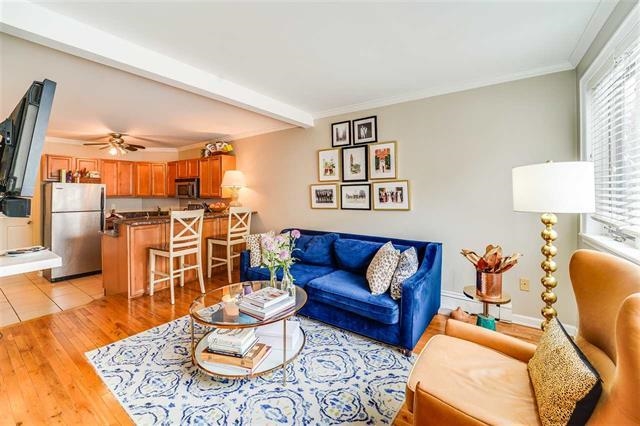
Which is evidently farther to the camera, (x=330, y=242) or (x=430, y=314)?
(x=330, y=242)

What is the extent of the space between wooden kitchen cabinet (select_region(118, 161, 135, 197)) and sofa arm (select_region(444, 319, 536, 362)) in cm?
629

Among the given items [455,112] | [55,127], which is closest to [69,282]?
[55,127]

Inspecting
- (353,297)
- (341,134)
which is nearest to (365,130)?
(341,134)

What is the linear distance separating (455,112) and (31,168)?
3.34 metres

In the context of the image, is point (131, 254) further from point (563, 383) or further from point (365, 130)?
point (563, 383)

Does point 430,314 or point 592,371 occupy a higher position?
point 592,371

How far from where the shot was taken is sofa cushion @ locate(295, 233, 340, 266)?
11.1 feet

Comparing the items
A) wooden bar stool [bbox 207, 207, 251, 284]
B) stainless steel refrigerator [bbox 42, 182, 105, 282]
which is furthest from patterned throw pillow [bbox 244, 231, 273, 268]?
stainless steel refrigerator [bbox 42, 182, 105, 282]

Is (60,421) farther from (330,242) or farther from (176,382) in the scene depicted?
(330,242)

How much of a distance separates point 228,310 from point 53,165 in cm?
502

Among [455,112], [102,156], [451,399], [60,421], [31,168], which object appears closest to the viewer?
[451,399]

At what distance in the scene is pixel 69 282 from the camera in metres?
4.30

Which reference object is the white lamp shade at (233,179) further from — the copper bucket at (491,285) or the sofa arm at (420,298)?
the copper bucket at (491,285)

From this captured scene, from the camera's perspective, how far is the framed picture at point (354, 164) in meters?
3.57
